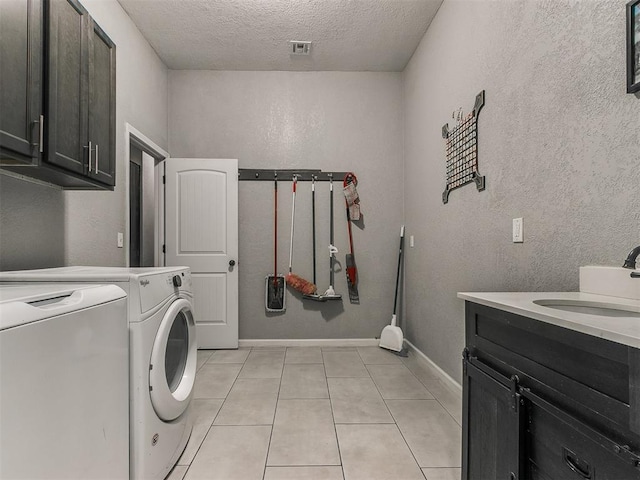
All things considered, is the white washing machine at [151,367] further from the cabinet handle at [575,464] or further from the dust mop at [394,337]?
the dust mop at [394,337]

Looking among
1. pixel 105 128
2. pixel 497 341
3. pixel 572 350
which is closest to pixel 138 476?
pixel 497 341

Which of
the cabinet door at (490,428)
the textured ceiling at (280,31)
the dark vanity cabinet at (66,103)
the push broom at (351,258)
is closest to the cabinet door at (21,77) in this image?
the dark vanity cabinet at (66,103)

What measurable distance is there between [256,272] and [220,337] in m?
0.76

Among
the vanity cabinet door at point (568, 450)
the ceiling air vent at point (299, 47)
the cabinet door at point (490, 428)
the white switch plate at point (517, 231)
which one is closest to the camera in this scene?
the vanity cabinet door at point (568, 450)

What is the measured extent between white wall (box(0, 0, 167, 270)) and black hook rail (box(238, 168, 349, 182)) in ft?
2.96

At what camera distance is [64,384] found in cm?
89

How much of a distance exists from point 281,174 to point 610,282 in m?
3.02

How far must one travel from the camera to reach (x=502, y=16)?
6.07 feet

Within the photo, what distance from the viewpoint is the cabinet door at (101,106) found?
1.74 meters

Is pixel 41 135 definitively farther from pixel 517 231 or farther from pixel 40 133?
pixel 517 231

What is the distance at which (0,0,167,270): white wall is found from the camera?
1656 mm

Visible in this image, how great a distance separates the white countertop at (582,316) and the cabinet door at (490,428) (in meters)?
0.22

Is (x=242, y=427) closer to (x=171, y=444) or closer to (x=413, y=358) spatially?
(x=171, y=444)

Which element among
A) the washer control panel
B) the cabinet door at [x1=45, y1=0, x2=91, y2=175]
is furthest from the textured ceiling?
the washer control panel
